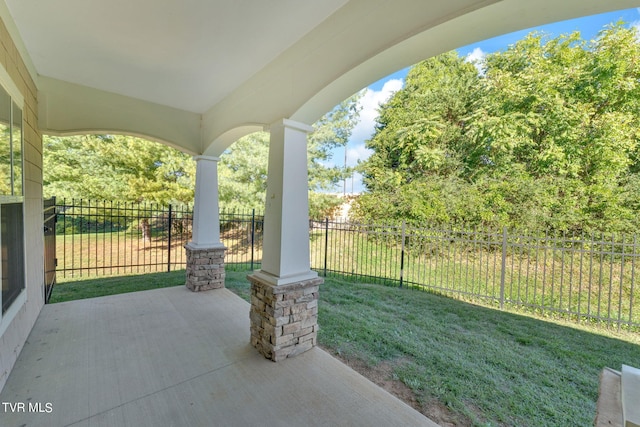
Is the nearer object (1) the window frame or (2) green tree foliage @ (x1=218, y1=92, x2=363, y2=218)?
(1) the window frame

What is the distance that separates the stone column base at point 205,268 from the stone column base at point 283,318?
7.47 ft

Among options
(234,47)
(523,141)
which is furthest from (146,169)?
(523,141)

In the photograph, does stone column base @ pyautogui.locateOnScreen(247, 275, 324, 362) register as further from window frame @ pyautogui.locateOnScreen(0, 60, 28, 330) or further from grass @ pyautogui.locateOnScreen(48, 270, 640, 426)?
window frame @ pyautogui.locateOnScreen(0, 60, 28, 330)

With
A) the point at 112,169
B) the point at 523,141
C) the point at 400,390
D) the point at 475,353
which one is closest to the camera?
the point at 400,390

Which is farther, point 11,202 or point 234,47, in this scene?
point 234,47

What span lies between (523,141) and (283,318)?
9.33 metres

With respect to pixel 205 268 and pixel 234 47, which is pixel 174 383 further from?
pixel 234 47

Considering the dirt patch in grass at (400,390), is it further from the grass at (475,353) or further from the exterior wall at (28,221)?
the exterior wall at (28,221)

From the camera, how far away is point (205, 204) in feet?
16.1

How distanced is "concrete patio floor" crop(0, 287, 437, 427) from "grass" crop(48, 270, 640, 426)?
0.47 metres

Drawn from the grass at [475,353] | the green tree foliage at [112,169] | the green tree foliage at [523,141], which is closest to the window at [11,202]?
the grass at [475,353]

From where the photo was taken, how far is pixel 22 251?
2.80 meters

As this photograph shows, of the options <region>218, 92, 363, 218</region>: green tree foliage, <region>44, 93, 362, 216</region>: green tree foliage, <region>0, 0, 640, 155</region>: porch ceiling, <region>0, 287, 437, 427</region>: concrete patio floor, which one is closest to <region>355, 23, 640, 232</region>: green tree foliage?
<region>218, 92, 363, 218</region>: green tree foliage

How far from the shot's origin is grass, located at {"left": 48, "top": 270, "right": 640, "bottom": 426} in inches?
87.6
